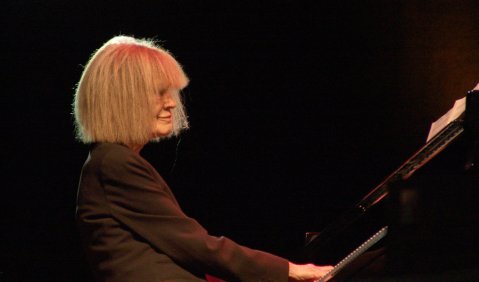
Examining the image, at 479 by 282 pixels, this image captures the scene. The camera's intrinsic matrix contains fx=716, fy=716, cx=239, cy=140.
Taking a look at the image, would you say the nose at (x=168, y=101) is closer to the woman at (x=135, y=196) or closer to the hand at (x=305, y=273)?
the woman at (x=135, y=196)

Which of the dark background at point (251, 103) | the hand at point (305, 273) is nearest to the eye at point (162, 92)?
the hand at point (305, 273)

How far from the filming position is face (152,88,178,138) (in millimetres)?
1994

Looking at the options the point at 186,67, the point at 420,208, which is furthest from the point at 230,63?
the point at 420,208

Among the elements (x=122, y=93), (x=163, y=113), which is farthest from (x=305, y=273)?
(x=122, y=93)

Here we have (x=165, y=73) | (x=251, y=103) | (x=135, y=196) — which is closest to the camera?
(x=135, y=196)

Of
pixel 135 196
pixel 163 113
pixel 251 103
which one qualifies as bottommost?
pixel 135 196

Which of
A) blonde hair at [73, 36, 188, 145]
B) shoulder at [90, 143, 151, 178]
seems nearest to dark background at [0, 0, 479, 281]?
blonde hair at [73, 36, 188, 145]

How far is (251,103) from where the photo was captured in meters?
3.49

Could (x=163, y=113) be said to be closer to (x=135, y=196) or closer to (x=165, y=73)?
(x=165, y=73)

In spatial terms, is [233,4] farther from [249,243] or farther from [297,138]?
[249,243]

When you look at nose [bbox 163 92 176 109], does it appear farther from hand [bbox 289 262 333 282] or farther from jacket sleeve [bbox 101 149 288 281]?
hand [bbox 289 262 333 282]

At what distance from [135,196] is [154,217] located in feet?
0.24

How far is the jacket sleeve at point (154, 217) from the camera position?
188cm

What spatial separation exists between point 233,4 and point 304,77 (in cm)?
49
